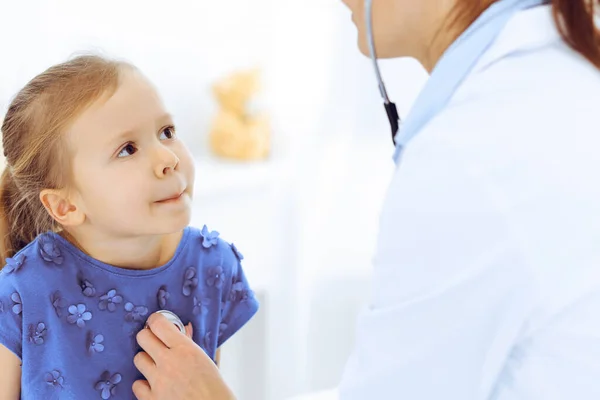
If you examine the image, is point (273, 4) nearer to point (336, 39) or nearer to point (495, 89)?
point (336, 39)

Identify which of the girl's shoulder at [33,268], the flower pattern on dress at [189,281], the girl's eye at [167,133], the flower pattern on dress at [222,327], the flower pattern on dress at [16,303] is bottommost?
the flower pattern on dress at [222,327]

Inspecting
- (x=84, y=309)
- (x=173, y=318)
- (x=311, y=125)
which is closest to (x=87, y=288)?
(x=84, y=309)

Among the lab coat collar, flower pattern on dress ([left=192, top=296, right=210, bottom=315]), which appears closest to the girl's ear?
flower pattern on dress ([left=192, top=296, right=210, bottom=315])

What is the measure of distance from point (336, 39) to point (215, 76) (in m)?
0.37

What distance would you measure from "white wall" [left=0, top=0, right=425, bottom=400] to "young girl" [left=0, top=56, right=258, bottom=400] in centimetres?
114

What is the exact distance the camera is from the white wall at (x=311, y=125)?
2.32 m

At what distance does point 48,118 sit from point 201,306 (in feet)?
1.15

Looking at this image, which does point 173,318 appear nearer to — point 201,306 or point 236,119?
point 201,306

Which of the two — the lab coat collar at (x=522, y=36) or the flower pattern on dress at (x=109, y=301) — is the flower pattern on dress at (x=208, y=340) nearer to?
the flower pattern on dress at (x=109, y=301)

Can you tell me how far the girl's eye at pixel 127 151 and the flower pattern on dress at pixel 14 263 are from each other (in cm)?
19

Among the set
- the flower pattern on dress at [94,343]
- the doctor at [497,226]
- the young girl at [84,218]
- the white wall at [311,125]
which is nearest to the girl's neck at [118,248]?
the young girl at [84,218]

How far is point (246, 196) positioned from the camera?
225 cm

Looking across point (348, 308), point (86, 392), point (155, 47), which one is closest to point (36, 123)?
point (86, 392)

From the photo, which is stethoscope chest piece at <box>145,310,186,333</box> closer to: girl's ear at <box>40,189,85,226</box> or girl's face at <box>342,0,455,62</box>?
girl's ear at <box>40,189,85,226</box>
